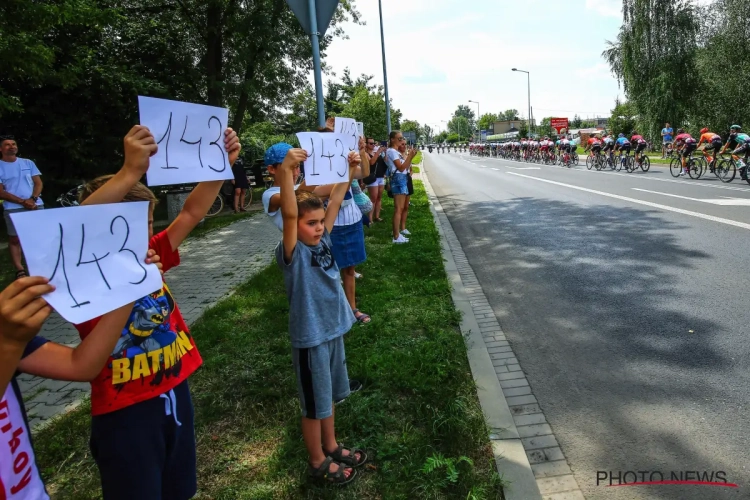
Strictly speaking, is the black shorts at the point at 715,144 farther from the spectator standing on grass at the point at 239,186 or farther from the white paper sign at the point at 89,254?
the white paper sign at the point at 89,254

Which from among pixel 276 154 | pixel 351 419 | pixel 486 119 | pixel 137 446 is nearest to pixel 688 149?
pixel 351 419

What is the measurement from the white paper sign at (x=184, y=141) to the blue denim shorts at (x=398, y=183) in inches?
243

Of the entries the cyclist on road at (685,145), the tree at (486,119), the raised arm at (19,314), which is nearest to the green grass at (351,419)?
the raised arm at (19,314)

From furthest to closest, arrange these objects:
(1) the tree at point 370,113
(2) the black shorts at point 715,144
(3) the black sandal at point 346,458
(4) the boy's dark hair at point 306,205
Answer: (1) the tree at point 370,113 < (2) the black shorts at point 715,144 < (3) the black sandal at point 346,458 < (4) the boy's dark hair at point 306,205

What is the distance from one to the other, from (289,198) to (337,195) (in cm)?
70

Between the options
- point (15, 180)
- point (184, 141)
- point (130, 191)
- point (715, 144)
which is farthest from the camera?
point (715, 144)

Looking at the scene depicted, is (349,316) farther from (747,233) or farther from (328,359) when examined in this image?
(747,233)

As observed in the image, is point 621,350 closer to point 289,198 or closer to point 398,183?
point 289,198

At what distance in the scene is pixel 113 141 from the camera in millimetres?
14219

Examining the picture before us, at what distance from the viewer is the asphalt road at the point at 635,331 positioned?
2.85 metres

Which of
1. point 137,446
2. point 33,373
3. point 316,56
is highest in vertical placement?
point 316,56

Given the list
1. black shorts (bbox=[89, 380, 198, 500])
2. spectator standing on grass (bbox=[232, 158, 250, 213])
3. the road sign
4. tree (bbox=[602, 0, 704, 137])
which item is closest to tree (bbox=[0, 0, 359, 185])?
spectator standing on grass (bbox=[232, 158, 250, 213])

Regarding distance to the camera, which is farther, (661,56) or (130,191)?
(661,56)

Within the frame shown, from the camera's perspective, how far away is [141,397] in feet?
5.61
